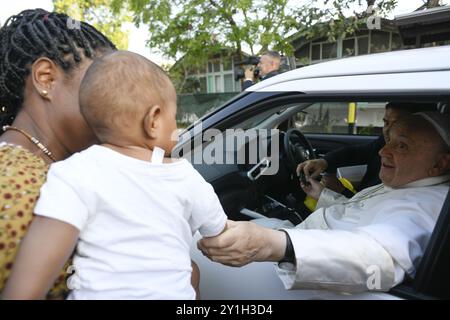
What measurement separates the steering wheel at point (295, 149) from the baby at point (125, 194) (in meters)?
1.77

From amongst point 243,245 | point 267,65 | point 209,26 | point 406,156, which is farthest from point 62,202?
point 209,26

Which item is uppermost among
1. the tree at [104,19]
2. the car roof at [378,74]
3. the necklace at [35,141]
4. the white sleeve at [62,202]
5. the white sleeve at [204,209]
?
the tree at [104,19]

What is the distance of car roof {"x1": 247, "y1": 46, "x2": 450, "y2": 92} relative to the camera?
1.15 metres

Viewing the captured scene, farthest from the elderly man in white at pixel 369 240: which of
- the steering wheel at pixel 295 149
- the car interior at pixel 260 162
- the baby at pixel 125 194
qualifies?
the steering wheel at pixel 295 149

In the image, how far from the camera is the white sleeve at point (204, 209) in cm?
106

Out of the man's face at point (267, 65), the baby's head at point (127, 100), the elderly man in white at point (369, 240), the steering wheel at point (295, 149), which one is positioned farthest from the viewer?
the man's face at point (267, 65)

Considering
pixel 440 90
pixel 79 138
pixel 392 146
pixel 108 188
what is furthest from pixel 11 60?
pixel 392 146

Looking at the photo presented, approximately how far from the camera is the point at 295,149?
2.82 m

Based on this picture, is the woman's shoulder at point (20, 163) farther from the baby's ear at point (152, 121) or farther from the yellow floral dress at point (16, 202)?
the baby's ear at point (152, 121)

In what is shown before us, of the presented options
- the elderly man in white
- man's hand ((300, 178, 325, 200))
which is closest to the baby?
the elderly man in white

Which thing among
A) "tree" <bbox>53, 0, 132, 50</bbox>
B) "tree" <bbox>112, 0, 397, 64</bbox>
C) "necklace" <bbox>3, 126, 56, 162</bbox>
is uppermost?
"tree" <bbox>53, 0, 132, 50</bbox>

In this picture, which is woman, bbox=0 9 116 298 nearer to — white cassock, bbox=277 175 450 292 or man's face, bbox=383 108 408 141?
white cassock, bbox=277 175 450 292
